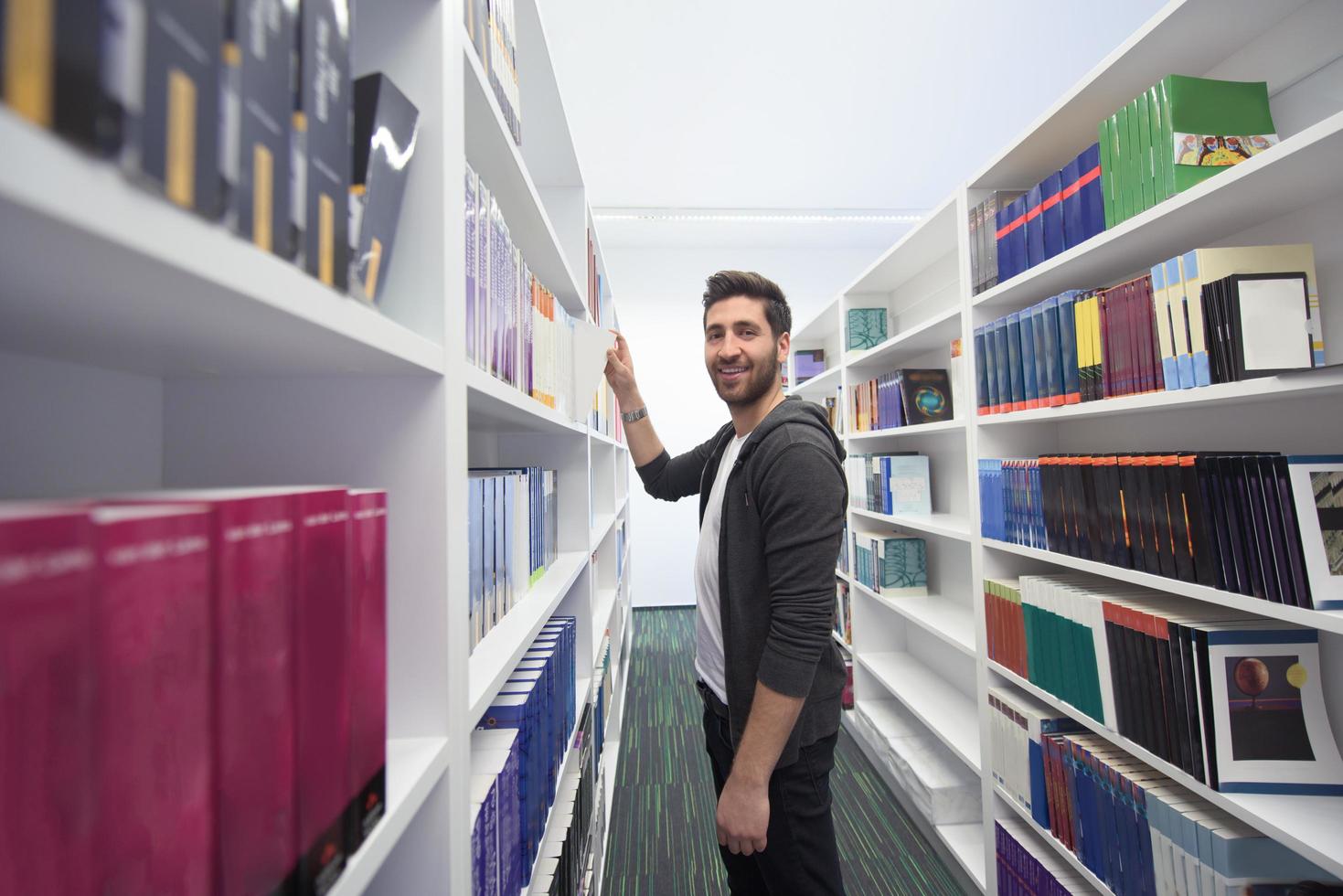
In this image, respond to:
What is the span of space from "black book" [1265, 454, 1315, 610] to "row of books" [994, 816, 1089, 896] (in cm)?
101

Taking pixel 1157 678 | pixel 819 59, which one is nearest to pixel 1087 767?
pixel 1157 678

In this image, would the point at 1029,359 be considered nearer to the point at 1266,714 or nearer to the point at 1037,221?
the point at 1037,221

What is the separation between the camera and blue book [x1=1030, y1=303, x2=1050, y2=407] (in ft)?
5.00

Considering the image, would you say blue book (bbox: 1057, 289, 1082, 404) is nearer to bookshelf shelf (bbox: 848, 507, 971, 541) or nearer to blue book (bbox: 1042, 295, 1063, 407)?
blue book (bbox: 1042, 295, 1063, 407)

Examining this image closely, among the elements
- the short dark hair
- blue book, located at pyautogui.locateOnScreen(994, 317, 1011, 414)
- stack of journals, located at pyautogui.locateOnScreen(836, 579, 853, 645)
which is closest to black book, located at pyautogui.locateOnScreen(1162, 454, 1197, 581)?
blue book, located at pyautogui.locateOnScreen(994, 317, 1011, 414)

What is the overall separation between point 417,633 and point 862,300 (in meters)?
2.99

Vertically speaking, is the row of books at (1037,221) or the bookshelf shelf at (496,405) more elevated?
the row of books at (1037,221)

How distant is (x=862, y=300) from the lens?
304 cm

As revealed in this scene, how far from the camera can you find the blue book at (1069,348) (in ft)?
4.69

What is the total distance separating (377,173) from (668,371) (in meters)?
4.74

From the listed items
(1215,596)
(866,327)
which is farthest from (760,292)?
(866,327)

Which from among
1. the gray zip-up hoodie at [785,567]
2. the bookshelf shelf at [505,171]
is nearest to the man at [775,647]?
the gray zip-up hoodie at [785,567]

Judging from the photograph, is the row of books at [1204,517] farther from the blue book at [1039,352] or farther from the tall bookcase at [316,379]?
the tall bookcase at [316,379]

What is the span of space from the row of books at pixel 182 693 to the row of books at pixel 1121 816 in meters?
1.54
